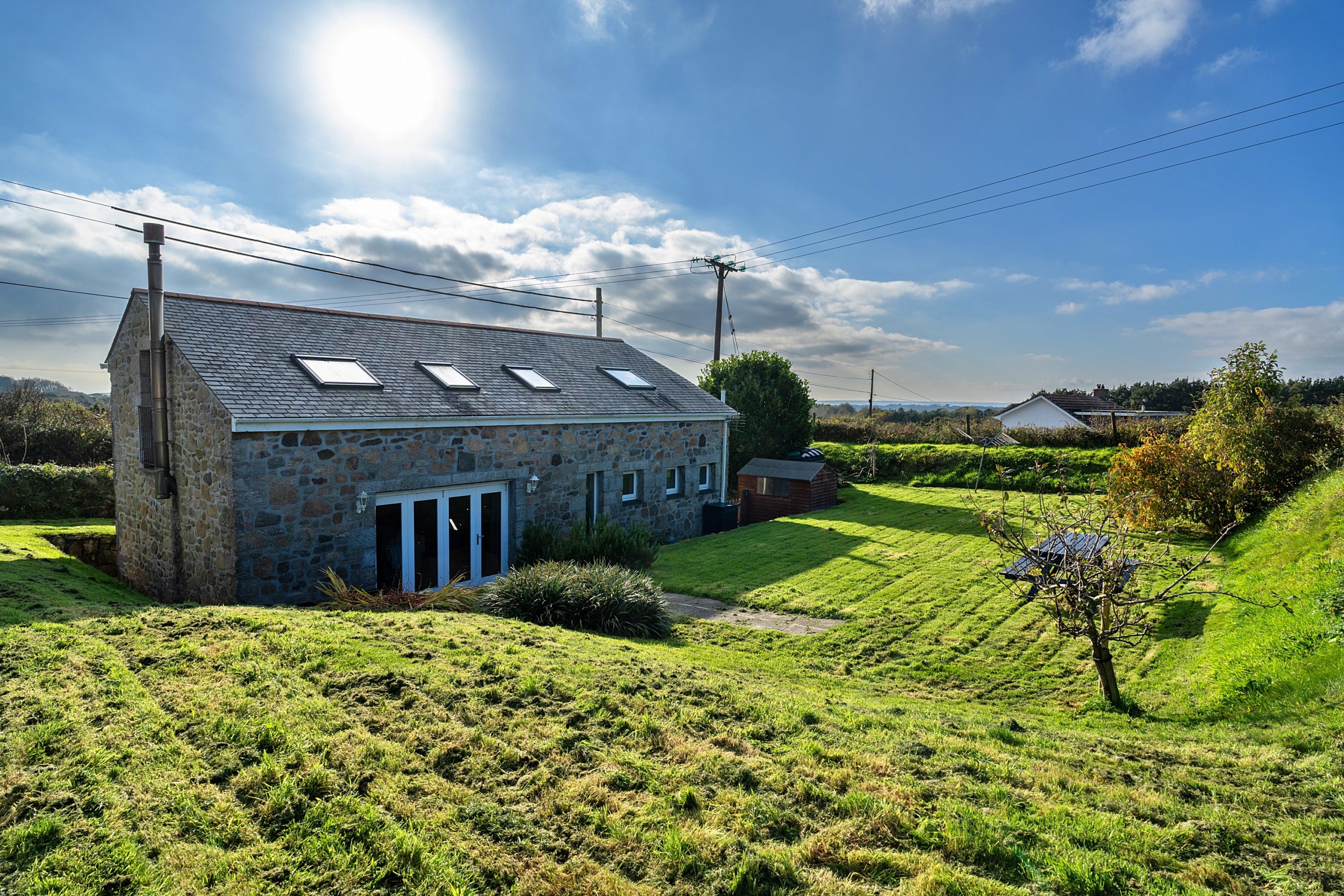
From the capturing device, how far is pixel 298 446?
10.3m

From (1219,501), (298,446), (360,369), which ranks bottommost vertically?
(1219,501)

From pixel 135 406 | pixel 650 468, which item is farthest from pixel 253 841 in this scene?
pixel 650 468

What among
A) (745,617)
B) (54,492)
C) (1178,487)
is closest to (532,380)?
(745,617)

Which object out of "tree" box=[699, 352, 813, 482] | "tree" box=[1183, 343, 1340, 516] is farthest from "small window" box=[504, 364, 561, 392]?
"tree" box=[1183, 343, 1340, 516]

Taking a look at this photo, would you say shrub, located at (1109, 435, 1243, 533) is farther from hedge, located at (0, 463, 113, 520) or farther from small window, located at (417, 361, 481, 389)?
hedge, located at (0, 463, 113, 520)

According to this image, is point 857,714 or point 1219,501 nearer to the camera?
point 857,714

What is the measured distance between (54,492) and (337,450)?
12.4 meters

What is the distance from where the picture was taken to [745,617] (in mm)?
10914

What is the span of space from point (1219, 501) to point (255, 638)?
60.8 feet

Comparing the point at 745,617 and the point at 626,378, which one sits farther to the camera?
the point at 626,378

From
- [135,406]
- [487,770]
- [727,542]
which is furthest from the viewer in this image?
[727,542]

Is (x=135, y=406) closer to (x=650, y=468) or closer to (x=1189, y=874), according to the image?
(x=650, y=468)

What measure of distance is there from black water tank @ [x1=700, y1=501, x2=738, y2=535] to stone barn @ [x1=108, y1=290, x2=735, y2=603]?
3285 millimetres

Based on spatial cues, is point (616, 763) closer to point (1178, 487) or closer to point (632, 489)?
point (632, 489)
